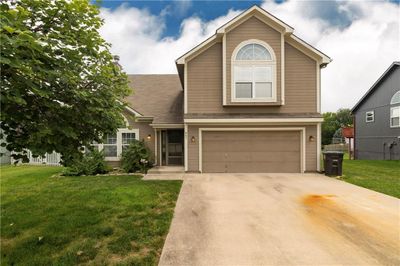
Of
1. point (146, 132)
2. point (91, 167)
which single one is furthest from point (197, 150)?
point (91, 167)

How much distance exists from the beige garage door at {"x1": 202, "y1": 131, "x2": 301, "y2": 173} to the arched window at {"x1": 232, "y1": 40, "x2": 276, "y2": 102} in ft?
5.96

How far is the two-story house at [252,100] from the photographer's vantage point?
10.6 m

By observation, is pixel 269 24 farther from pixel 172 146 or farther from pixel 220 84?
pixel 172 146

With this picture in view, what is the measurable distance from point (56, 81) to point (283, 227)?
5.03 meters

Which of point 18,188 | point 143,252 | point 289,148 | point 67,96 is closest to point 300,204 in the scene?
point 143,252

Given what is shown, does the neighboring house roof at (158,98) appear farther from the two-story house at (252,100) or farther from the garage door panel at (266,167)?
the garage door panel at (266,167)

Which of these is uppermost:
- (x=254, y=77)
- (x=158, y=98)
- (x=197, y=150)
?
(x=254, y=77)

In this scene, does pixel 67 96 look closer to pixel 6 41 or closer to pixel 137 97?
pixel 6 41

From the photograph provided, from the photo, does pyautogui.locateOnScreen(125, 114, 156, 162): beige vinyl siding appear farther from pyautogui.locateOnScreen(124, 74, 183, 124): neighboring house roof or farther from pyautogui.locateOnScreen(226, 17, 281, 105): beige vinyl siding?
pyautogui.locateOnScreen(226, 17, 281, 105): beige vinyl siding

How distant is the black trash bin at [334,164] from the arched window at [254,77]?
3885 millimetres

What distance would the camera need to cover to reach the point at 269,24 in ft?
35.1

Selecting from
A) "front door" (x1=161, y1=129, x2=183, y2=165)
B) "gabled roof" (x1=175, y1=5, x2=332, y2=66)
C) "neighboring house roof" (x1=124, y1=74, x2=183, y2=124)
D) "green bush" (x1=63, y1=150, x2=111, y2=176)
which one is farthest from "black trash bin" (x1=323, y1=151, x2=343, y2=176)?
"green bush" (x1=63, y1=150, x2=111, y2=176)

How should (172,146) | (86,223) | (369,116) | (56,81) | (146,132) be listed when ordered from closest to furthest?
(56,81), (86,223), (146,132), (172,146), (369,116)

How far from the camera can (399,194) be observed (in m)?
7.00
